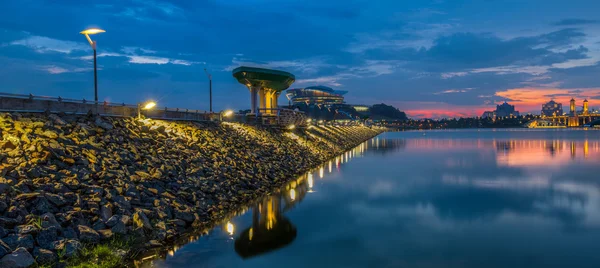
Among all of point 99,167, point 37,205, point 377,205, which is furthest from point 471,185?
point 37,205

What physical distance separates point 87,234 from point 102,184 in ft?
11.5

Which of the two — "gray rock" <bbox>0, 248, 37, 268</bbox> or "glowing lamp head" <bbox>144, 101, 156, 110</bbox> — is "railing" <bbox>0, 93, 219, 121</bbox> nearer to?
"glowing lamp head" <bbox>144, 101, 156, 110</bbox>

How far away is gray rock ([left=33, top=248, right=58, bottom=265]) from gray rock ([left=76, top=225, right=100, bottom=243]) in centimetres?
118

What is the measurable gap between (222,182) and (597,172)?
3823cm

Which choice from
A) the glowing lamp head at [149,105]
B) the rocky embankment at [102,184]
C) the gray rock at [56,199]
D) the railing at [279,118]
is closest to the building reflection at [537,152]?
the railing at [279,118]

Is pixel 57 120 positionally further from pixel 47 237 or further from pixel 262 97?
pixel 262 97

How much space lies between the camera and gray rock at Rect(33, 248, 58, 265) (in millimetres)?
10000

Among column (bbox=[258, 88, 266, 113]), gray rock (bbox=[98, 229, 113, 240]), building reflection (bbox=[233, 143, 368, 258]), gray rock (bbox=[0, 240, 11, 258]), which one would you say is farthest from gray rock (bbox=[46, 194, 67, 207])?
column (bbox=[258, 88, 266, 113])

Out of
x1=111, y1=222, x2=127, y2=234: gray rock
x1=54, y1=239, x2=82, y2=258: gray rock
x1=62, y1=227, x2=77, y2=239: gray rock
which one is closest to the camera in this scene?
x1=54, y1=239, x2=82, y2=258: gray rock

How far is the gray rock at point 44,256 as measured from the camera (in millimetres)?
10000

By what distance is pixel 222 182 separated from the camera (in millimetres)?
21844

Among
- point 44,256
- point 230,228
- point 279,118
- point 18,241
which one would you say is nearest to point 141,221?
point 44,256

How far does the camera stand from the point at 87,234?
1162cm

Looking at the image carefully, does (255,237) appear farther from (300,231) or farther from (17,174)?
(17,174)
